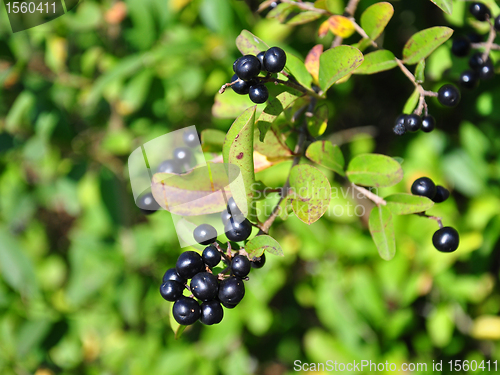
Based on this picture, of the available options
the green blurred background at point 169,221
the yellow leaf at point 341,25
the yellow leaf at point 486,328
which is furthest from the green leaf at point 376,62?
the yellow leaf at point 486,328

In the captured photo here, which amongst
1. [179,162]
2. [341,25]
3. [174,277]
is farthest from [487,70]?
[174,277]

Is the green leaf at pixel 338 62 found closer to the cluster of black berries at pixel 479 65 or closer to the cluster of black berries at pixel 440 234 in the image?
the cluster of black berries at pixel 440 234

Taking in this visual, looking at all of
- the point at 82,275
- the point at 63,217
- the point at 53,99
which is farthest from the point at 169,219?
the point at 63,217

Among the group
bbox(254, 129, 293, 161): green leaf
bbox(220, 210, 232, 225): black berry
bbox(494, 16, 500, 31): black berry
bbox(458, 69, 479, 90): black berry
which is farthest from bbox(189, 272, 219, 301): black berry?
bbox(494, 16, 500, 31): black berry

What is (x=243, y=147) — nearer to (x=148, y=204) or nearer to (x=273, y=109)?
(x=273, y=109)

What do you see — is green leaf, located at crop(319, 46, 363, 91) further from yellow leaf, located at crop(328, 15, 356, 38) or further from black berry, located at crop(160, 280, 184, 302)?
black berry, located at crop(160, 280, 184, 302)

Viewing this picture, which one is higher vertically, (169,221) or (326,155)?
(326,155)
